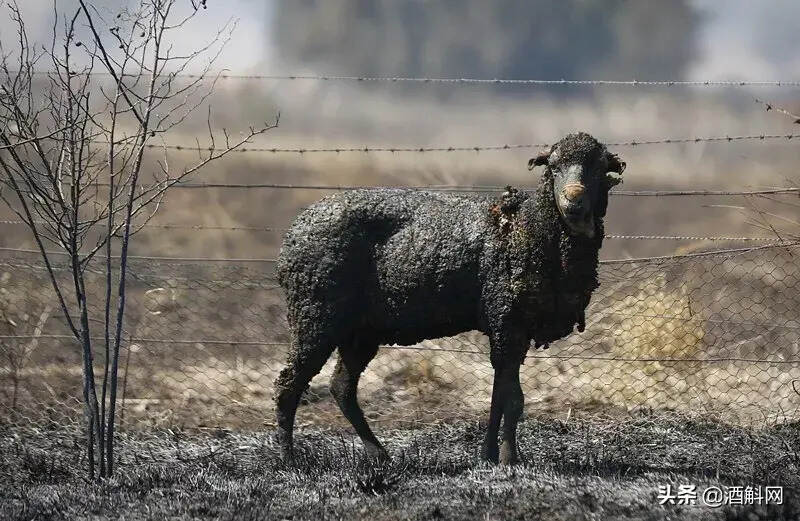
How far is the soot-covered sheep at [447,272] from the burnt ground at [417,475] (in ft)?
1.51

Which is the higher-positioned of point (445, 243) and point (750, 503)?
point (445, 243)

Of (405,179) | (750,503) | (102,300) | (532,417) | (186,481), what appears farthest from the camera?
(405,179)

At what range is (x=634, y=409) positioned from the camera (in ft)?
28.6

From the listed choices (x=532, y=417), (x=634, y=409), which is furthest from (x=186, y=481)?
(x=634, y=409)

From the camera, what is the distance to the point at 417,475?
19.0ft

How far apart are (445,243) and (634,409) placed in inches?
126

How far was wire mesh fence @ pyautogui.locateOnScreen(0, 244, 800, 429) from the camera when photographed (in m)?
8.88

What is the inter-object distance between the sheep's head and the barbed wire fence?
2.65 meters

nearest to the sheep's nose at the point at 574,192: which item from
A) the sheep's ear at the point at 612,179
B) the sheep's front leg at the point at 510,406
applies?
the sheep's ear at the point at 612,179

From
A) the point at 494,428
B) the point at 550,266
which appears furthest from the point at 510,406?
the point at 550,266

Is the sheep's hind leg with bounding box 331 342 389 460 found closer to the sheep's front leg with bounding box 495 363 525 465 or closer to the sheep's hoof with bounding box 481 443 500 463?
the sheep's hoof with bounding box 481 443 500 463

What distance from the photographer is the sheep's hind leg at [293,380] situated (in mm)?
6406

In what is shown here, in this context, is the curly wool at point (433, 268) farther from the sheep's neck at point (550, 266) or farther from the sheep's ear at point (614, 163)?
the sheep's ear at point (614, 163)

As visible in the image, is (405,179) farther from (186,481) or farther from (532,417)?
(186,481)
